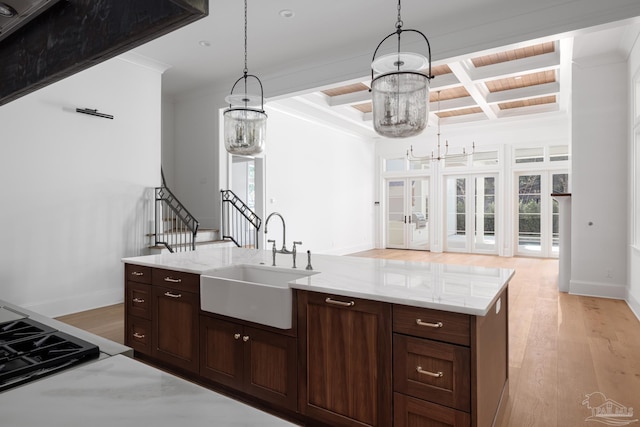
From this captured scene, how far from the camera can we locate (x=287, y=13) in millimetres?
4141

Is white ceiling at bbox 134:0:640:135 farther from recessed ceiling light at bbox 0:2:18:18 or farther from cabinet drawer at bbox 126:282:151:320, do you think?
recessed ceiling light at bbox 0:2:18:18

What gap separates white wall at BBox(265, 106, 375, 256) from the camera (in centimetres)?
772

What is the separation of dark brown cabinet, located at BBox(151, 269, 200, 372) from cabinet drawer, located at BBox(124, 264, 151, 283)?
0.08m

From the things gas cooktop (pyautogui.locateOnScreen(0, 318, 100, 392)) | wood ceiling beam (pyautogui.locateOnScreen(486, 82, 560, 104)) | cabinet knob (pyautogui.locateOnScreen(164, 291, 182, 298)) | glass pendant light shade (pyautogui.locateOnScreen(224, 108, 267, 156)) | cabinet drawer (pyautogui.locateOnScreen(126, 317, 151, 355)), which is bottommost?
cabinet drawer (pyautogui.locateOnScreen(126, 317, 151, 355))

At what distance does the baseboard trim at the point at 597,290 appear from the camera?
509 cm

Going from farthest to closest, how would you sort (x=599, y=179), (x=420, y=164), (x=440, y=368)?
(x=420, y=164)
(x=599, y=179)
(x=440, y=368)

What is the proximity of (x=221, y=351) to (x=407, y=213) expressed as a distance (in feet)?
29.0

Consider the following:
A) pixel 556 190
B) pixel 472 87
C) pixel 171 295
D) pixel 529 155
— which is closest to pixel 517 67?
pixel 472 87

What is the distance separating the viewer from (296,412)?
215 cm

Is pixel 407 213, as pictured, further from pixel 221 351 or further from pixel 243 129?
pixel 221 351

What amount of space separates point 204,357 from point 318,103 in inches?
232

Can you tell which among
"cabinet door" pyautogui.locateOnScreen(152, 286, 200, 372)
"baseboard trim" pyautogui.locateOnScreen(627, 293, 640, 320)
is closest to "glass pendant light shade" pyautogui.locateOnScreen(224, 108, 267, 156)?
"cabinet door" pyautogui.locateOnScreen(152, 286, 200, 372)

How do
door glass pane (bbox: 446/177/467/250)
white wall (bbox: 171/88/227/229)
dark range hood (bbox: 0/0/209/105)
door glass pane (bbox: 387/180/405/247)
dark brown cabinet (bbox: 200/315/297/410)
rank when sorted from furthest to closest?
door glass pane (bbox: 387/180/405/247), door glass pane (bbox: 446/177/467/250), white wall (bbox: 171/88/227/229), dark brown cabinet (bbox: 200/315/297/410), dark range hood (bbox: 0/0/209/105)

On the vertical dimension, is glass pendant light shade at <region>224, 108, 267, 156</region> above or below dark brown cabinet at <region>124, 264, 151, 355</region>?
above
